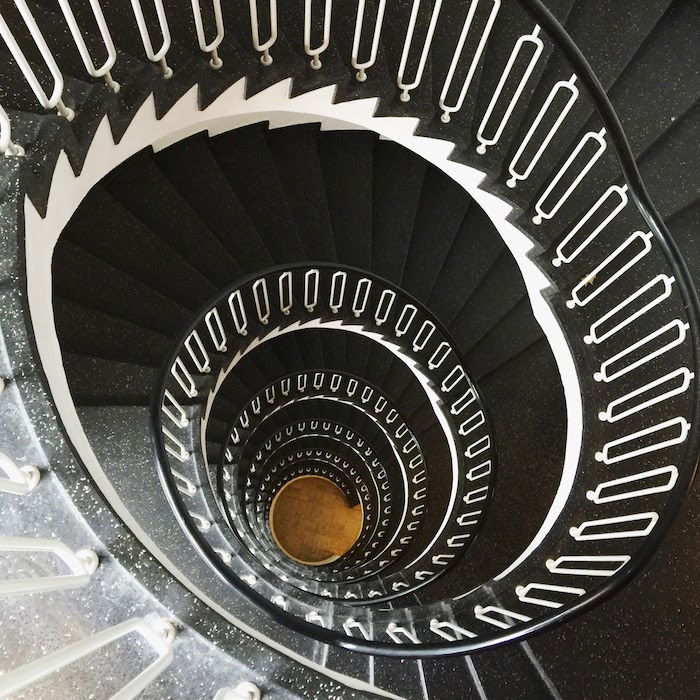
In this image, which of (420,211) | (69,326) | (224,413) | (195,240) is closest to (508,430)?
(420,211)

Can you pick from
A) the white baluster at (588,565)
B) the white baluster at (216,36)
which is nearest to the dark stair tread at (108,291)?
the white baluster at (216,36)

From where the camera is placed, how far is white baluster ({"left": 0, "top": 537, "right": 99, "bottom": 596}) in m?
1.88

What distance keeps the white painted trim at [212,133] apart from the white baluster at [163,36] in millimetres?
225

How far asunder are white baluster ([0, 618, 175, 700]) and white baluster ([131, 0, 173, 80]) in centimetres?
277

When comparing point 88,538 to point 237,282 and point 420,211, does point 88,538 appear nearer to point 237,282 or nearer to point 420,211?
point 237,282

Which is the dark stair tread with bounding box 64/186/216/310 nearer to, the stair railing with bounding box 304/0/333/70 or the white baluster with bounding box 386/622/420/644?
the stair railing with bounding box 304/0/333/70

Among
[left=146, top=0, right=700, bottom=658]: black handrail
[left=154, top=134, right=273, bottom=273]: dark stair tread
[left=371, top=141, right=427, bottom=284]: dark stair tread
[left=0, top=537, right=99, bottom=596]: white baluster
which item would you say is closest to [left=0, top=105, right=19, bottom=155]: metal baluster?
[left=0, top=537, right=99, bottom=596]: white baluster

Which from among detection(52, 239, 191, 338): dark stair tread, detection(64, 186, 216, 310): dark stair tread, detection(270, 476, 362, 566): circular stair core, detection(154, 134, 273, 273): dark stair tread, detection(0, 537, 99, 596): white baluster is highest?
detection(154, 134, 273, 273): dark stair tread

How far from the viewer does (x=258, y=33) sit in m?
3.81

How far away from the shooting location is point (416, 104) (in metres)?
4.17

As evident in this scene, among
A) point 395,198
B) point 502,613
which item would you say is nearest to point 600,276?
point 395,198

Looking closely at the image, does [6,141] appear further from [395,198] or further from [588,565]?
[588,565]

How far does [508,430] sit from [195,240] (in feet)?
11.1

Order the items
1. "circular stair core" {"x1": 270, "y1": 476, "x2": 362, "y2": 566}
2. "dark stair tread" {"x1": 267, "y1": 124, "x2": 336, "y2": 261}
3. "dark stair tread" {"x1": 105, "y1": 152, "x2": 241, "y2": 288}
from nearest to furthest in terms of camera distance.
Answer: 1. "dark stair tread" {"x1": 105, "y1": 152, "x2": 241, "y2": 288}
2. "dark stair tread" {"x1": 267, "y1": 124, "x2": 336, "y2": 261}
3. "circular stair core" {"x1": 270, "y1": 476, "x2": 362, "y2": 566}
